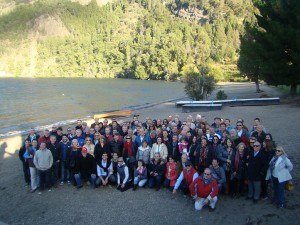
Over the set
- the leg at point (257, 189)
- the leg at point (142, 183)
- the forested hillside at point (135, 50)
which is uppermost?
the forested hillside at point (135, 50)

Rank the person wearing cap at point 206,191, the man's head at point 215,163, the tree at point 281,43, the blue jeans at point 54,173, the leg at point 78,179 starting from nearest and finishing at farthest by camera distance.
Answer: the person wearing cap at point 206,191 < the man's head at point 215,163 < the leg at point 78,179 < the blue jeans at point 54,173 < the tree at point 281,43

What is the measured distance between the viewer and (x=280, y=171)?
27.1 ft

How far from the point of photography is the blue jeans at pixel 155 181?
392 inches

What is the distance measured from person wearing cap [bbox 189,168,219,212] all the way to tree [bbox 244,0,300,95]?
56.6ft

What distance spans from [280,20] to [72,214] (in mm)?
22958

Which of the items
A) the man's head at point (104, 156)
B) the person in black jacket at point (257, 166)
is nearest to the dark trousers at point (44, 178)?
the man's head at point (104, 156)

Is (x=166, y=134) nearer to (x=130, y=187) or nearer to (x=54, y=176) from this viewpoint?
(x=130, y=187)

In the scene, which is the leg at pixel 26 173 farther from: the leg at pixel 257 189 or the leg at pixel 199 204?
the leg at pixel 257 189

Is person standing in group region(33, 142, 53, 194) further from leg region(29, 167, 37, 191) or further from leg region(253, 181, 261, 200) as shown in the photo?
leg region(253, 181, 261, 200)

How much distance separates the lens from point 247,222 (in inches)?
307

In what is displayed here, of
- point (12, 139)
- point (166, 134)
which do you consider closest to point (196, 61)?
point (12, 139)

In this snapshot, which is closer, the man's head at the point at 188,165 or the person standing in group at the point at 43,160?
the man's head at the point at 188,165

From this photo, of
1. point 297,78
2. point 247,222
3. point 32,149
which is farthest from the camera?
point 297,78

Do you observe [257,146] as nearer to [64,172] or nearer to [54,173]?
[64,172]
